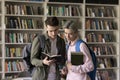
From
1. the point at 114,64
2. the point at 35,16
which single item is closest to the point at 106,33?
the point at 114,64

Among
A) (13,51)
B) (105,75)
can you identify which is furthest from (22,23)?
(105,75)

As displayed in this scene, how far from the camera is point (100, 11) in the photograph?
5848mm

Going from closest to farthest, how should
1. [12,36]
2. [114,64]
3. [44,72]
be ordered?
[44,72]
[12,36]
[114,64]

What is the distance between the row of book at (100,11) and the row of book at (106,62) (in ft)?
3.36

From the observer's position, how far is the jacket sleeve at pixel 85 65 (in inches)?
96.8

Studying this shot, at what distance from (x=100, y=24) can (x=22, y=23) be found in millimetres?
1808

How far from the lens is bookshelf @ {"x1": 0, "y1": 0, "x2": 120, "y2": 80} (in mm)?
5172

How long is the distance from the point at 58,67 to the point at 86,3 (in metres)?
3.36

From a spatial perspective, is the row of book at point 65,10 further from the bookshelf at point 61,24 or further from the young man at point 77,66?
the young man at point 77,66

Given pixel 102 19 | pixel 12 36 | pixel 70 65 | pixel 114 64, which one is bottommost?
pixel 114 64

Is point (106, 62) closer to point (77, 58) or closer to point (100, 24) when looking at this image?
point (100, 24)

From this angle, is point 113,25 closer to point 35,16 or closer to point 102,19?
point 102,19

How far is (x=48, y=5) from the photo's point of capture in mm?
5504

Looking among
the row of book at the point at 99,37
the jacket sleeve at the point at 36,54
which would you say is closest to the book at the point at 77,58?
the jacket sleeve at the point at 36,54
